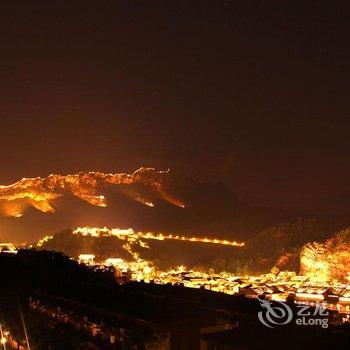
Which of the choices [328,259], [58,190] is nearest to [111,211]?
[58,190]

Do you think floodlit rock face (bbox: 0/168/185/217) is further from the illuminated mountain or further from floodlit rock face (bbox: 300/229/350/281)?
floodlit rock face (bbox: 300/229/350/281)

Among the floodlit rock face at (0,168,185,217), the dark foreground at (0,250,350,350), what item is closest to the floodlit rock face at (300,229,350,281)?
the dark foreground at (0,250,350,350)

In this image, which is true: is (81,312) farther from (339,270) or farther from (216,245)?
(216,245)

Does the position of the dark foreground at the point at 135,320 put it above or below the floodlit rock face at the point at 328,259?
below

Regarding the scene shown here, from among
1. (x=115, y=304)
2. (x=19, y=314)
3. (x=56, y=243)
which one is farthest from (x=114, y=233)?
(x=115, y=304)

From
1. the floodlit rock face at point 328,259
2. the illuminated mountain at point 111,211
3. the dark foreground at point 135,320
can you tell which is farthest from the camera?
the illuminated mountain at point 111,211

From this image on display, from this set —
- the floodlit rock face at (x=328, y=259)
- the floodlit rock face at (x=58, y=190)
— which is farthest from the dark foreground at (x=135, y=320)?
the floodlit rock face at (x=58, y=190)

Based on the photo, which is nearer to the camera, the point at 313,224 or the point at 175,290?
the point at 175,290

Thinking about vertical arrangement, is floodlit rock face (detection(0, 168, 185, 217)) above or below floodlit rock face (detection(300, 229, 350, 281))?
above

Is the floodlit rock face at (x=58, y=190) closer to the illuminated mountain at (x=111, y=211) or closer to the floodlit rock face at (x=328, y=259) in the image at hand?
the illuminated mountain at (x=111, y=211)
